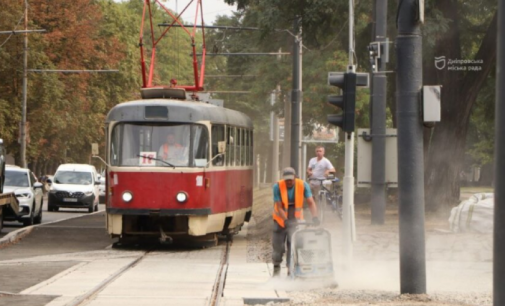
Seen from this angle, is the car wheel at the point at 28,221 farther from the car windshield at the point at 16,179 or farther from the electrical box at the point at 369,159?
the electrical box at the point at 369,159

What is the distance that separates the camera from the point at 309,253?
16609 millimetres

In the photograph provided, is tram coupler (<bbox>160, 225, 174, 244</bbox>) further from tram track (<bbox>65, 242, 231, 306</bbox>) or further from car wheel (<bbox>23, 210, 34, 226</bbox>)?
car wheel (<bbox>23, 210, 34, 226</bbox>)

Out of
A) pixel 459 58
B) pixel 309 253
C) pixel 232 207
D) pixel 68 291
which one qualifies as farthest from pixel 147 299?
pixel 459 58

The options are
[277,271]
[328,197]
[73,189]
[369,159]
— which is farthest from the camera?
[73,189]

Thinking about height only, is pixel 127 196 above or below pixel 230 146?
below

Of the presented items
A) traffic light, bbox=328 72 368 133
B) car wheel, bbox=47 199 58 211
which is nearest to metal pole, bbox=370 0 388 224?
traffic light, bbox=328 72 368 133

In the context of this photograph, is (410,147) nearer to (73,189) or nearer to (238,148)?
(238,148)

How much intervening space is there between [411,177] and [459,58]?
17265mm

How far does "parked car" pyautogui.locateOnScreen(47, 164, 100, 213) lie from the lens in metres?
46.1

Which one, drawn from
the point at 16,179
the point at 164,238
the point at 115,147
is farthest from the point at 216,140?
the point at 16,179

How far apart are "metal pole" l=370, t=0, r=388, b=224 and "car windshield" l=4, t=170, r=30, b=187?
39.7 ft

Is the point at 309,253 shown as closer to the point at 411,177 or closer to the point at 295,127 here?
the point at 411,177

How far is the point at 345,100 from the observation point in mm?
17578

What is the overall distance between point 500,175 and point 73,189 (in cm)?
3780
